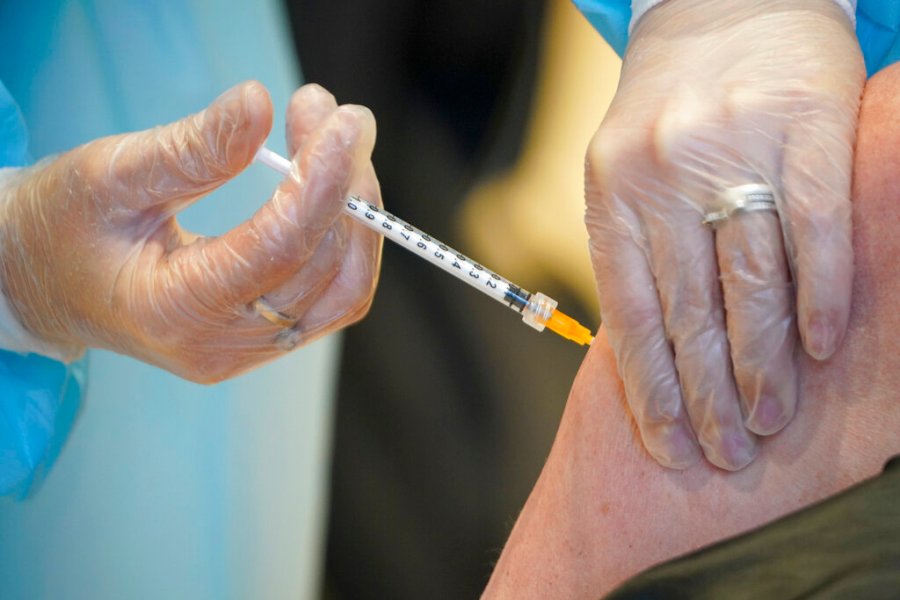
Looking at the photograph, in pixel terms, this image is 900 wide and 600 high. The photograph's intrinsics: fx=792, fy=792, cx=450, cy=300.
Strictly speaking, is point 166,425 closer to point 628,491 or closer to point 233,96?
point 233,96

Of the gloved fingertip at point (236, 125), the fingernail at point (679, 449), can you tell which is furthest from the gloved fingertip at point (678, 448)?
the gloved fingertip at point (236, 125)

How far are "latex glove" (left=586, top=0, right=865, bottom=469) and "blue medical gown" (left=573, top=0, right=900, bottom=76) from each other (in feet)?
0.45

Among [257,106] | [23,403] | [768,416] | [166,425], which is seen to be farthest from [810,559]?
[166,425]

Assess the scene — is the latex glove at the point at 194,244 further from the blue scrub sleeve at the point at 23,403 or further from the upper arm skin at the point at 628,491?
the upper arm skin at the point at 628,491

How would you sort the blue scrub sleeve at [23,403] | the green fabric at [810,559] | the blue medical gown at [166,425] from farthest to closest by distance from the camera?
the blue medical gown at [166,425] → the blue scrub sleeve at [23,403] → the green fabric at [810,559]

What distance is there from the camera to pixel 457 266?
97 centimetres

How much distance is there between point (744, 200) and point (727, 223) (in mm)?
25

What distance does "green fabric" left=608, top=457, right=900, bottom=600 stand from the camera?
1.44ft

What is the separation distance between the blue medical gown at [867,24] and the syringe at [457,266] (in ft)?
1.30

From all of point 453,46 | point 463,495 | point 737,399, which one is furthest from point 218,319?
point 453,46

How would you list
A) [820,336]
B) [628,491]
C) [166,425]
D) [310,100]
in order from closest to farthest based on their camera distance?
[820,336]
[628,491]
[310,100]
[166,425]

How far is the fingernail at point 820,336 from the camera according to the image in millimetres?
647

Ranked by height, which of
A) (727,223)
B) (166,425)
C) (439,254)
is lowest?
(166,425)

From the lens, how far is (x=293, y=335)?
103cm
